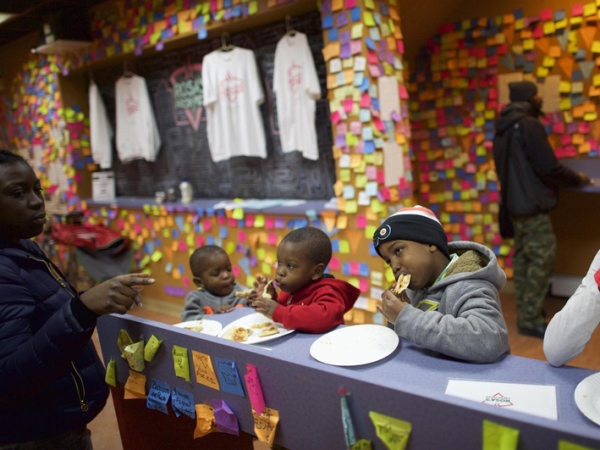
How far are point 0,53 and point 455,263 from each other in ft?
23.6

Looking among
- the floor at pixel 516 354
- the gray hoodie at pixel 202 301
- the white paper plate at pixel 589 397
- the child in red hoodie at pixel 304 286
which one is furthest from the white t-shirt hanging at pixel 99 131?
the white paper plate at pixel 589 397

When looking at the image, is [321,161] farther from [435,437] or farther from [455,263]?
[435,437]

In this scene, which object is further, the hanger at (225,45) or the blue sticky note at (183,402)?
the hanger at (225,45)

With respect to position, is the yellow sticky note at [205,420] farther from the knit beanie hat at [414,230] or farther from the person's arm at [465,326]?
the knit beanie hat at [414,230]

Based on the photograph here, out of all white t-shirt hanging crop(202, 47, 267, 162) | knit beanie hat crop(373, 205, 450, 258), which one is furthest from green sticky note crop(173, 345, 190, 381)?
white t-shirt hanging crop(202, 47, 267, 162)

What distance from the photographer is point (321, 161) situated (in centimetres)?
395

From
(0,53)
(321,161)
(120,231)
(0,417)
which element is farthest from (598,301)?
(0,53)

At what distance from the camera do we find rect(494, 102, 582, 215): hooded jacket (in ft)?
10.9

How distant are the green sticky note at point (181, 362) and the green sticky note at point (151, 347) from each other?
0.08 m

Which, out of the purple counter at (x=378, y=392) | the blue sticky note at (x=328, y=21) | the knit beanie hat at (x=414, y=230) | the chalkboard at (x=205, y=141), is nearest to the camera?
the purple counter at (x=378, y=392)

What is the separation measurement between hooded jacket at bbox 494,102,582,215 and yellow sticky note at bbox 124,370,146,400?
2827mm

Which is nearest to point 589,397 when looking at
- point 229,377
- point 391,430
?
point 391,430

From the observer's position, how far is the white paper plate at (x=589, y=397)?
1.01m

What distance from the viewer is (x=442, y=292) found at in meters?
1.47
